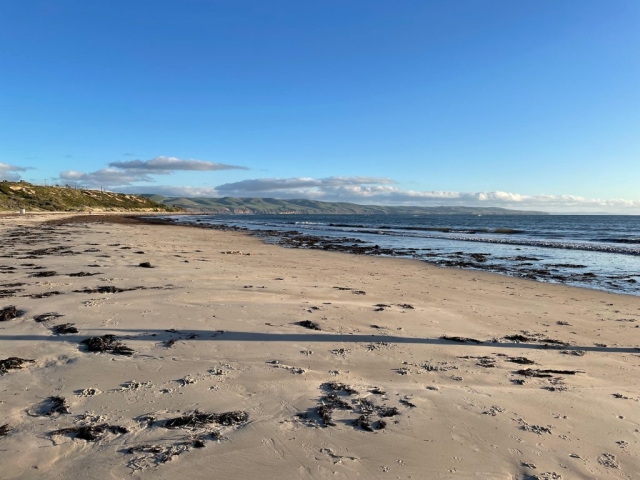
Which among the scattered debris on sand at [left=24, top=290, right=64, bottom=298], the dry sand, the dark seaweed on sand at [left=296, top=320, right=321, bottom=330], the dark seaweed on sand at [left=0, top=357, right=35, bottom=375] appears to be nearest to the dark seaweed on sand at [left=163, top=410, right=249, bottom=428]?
the dry sand

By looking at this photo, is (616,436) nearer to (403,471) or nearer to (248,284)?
(403,471)

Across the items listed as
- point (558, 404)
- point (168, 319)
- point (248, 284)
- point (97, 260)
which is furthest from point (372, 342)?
point (97, 260)

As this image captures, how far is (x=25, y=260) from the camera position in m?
14.1

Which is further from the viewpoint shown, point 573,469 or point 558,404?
point 558,404

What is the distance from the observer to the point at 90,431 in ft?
11.7

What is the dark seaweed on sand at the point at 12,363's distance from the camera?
4.82m

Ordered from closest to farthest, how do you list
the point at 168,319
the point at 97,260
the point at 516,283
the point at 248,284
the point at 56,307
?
the point at 168,319 → the point at 56,307 → the point at 248,284 → the point at 516,283 → the point at 97,260

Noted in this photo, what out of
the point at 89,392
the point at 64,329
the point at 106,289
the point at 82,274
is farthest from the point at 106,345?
the point at 82,274

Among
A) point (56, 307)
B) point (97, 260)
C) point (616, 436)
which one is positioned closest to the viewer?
point (616, 436)

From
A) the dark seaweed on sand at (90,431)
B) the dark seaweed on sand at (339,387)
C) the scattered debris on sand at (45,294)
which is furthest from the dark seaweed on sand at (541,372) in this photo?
the scattered debris on sand at (45,294)

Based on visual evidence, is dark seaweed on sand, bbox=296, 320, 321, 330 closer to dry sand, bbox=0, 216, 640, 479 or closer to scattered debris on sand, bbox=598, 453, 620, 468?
dry sand, bbox=0, 216, 640, 479

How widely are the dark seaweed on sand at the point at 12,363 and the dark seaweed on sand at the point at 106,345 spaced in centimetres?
71

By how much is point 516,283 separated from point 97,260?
14819 mm

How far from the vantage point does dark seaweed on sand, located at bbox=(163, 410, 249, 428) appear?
3.75m
